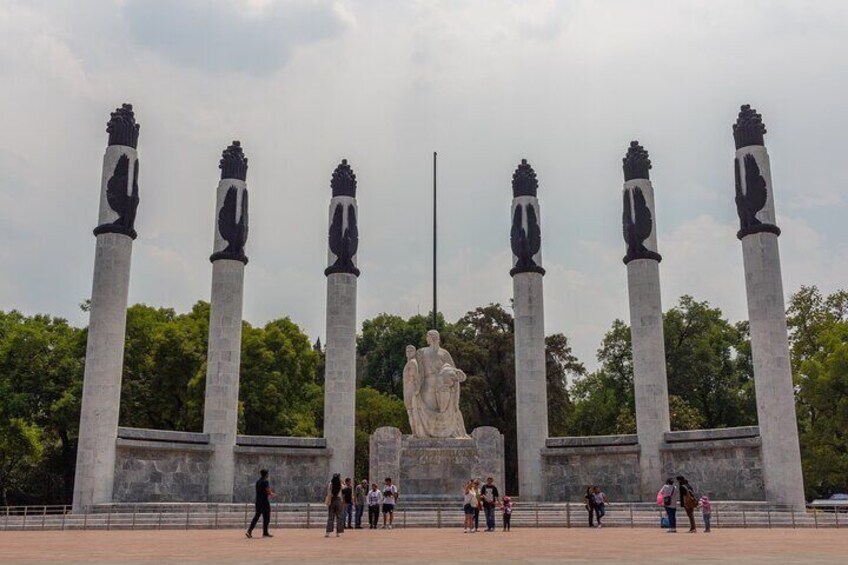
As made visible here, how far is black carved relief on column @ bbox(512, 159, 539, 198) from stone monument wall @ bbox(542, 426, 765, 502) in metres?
9.90

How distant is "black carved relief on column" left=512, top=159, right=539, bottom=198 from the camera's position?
31469 mm

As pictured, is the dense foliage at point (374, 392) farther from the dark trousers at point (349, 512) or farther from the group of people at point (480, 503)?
the group of people at point (480, 503)

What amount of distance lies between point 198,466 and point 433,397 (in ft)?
27.3

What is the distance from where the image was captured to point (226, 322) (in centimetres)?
2778

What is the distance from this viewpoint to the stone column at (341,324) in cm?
2870

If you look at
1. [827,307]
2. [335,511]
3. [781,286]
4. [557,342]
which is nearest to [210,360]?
[335,511]

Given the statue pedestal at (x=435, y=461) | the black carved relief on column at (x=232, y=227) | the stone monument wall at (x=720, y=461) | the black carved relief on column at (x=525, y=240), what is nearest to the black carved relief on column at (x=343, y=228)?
the black carved relief on column at (x=232, y=227)

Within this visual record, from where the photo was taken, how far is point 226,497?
26344 mm

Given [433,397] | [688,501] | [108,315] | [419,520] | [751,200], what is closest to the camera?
[688,501]

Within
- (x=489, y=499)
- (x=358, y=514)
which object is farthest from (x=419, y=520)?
(x=489, y=499)

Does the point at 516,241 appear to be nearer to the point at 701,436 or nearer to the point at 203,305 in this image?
the point at 701,436

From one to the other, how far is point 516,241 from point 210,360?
12.5m

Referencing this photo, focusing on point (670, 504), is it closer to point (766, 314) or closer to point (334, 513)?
point (334, 513)

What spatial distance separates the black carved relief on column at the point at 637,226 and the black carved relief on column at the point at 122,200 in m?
17.7
